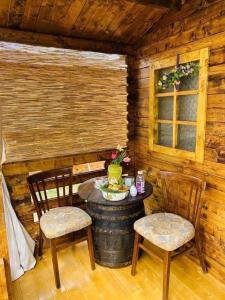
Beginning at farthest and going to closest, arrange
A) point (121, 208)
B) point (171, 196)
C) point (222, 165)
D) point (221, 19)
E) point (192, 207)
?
1. point (171, 196)
2. point (192, 207)
3. point (121, 208)
4. point (222, 165)
5. point (221, 19)

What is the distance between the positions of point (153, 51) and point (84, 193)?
5.42ft

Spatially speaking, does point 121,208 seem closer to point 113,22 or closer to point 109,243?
point 109,243

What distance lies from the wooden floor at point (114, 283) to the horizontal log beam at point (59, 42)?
2.14m

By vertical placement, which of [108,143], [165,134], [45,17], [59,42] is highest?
[45,17]

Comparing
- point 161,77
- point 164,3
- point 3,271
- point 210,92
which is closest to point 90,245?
point 3,271

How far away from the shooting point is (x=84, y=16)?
2.09 meters

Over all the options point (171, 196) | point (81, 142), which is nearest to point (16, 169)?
point (81, 142)

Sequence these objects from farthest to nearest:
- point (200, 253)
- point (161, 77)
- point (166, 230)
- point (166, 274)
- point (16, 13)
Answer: point (161, 77) < point (200, 253) < point (16, 13) < point (166, 230) < point (166, 274)

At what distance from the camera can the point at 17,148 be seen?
219 centimetres

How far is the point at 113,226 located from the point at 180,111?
1.27m

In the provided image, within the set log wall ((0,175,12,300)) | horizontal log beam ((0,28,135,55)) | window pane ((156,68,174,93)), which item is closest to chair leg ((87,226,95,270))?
log wall ((0,175,12,300))

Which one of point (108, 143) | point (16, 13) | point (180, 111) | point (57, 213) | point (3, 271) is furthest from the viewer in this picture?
point (108, 143)

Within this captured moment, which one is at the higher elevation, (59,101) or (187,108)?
(59,101)

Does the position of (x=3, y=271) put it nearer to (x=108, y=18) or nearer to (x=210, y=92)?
(x=210, y=92)
